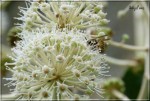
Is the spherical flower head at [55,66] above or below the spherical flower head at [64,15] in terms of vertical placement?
below

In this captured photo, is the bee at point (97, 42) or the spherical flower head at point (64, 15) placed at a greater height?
the spherical flower head at point (64, 15)

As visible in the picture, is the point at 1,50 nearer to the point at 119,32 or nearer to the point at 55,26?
the point at 55,26

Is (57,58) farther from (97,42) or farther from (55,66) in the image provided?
(97,42)

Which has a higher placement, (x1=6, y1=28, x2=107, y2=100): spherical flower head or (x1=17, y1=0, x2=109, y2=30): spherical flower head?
(x1=17, y1=0, x2=109, y2=30): spherical flower head

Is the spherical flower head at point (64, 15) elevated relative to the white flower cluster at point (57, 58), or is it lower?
elevated

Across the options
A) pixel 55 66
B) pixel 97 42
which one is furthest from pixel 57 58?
pixel 97 42
